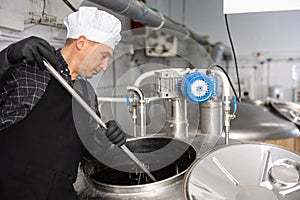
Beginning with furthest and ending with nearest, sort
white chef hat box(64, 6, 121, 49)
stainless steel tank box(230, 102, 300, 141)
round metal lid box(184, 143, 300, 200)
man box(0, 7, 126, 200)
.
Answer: stainless steel tank box(230, 102, 300, 141) < white chef hat box(64, 6, 121, 49) < man box(0, 7, 126, 200) < round metal lid box(184, 143, 300, 200)

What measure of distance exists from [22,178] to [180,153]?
1.70 ft

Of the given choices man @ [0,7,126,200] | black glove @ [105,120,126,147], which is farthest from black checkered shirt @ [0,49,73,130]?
black glove @ [105,120,126,147]

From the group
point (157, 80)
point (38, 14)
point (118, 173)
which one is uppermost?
point (38, 14)

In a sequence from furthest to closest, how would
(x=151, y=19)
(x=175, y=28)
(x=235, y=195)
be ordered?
(x=175, y=28), (x=151, y=19), (x=235, y=195)

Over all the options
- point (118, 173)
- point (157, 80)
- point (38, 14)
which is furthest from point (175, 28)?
point (118, 173)

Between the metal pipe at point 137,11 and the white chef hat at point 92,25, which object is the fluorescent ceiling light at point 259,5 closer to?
the white chef hat at point 92,25

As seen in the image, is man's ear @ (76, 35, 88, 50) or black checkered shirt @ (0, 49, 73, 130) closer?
black checkered shirt @ (0, 49, 73, 130)

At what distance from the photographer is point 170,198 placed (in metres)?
0.74

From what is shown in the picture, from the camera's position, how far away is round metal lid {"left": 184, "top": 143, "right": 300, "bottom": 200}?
0.68 m

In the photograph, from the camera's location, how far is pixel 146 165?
39.2 inches

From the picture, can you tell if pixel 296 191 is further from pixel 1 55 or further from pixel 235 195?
pixel 1 55

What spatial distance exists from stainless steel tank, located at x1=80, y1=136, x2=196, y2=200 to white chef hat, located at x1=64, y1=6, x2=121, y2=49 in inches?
15.4

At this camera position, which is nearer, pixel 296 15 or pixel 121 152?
pixel 121 152

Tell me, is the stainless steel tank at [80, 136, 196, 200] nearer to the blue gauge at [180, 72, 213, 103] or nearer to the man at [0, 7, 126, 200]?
the man at [0, 7, 126, 200]
